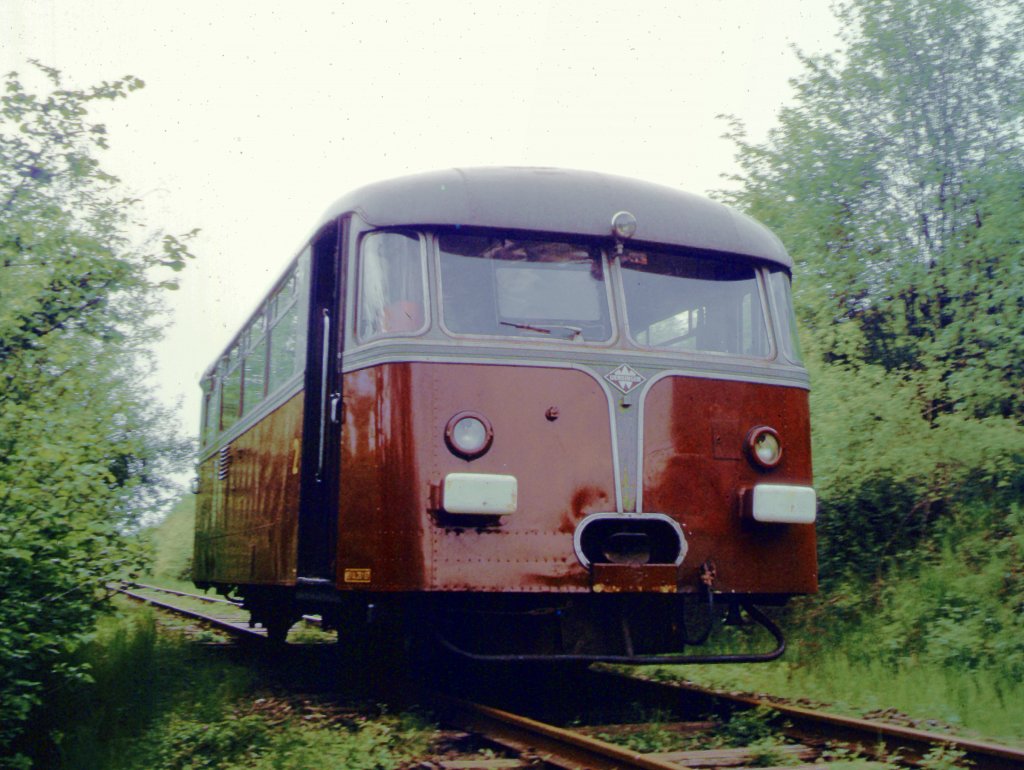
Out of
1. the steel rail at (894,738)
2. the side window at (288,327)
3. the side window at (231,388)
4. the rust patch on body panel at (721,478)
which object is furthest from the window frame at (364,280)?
the side window at (231,388)

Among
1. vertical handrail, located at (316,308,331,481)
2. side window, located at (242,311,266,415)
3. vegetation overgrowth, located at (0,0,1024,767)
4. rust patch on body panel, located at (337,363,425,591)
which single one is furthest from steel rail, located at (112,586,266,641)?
rust patch on body panel, located at (337,363,425,591)

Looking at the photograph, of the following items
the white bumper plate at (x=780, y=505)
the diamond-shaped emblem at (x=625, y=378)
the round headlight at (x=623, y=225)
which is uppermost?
the round headlight at (x=623, y=225)

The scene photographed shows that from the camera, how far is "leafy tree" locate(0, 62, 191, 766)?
5617mm

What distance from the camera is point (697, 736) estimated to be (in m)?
5.70

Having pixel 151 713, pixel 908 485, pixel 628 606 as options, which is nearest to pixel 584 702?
pixel 628 606

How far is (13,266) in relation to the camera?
6668mm

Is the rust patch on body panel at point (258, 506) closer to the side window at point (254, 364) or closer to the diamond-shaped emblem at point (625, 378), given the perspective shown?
the side window at point (254, 364)

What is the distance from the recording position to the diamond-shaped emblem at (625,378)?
604 cm

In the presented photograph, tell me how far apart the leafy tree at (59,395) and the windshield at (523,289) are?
2.12 metres

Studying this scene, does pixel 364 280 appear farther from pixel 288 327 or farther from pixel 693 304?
pixel 693 304

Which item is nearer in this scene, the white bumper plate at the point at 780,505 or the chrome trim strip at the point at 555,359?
the chrome trim strip at the point at 555,359

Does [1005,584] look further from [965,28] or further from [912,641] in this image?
[965,28]

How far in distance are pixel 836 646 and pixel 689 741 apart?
3.20 meters

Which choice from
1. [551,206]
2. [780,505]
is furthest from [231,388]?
[780,505]
